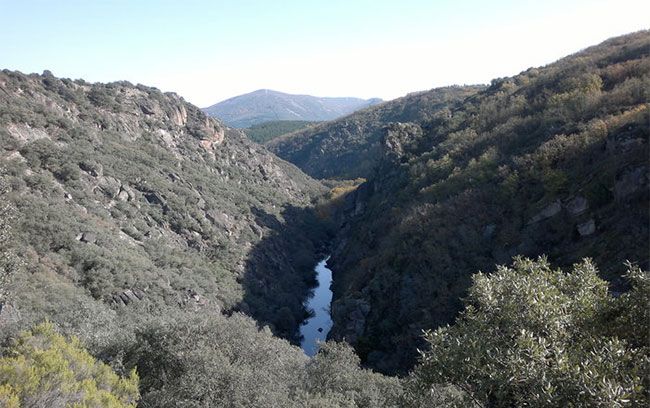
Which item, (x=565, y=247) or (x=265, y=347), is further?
(x=565, y=247)

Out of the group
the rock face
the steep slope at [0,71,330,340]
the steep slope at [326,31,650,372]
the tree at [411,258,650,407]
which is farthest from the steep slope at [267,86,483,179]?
the tree at [411,258,650,407]

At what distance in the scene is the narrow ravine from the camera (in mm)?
44344

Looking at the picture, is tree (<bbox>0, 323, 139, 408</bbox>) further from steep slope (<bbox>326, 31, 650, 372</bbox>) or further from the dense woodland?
steep slope (<bbox>326, 31, 650, 372</bbox>)

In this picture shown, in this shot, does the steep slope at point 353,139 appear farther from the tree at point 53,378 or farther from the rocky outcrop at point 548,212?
the tree at point 53,378

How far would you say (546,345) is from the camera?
6789mm

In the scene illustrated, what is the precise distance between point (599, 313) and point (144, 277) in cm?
3138

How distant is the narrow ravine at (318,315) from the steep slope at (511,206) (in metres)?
3.38

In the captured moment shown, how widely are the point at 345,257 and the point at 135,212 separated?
28.6m

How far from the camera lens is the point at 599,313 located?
24.7 ft

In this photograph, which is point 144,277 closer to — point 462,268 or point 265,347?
point 265,347

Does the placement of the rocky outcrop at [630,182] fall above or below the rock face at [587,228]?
above

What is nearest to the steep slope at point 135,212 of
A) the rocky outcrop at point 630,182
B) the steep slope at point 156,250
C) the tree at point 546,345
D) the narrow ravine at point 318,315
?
the steep slope at point 156,250

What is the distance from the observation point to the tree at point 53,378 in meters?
8.83

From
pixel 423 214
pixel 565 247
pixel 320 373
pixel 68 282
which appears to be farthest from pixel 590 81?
pixel 68 282
